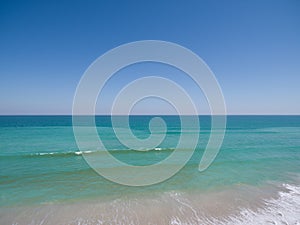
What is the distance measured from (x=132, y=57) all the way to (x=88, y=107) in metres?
2.71

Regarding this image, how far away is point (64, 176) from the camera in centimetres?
1011

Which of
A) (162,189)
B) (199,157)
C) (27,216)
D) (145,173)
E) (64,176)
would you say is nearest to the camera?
(27,216)

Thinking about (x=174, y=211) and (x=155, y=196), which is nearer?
Result: (x=174, y=211)

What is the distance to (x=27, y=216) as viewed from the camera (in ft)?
19.7

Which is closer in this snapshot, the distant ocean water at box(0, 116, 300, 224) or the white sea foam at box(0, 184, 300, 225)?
the white sea foam at box(0, 184, 300, 225)

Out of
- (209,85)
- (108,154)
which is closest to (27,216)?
(209,85)

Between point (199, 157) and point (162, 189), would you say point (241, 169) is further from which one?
point (162, 189)

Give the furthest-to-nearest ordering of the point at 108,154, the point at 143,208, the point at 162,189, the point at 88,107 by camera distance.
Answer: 1. the point at 108,154
2. the point at 162,189
3. the point at 88,107
4. the point at 143,208

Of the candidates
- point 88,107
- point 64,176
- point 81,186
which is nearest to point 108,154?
point 64,176

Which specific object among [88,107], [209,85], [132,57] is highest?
[132,57]

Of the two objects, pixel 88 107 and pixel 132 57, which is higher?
pixel 132 57

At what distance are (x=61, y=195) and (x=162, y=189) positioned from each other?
14.6 ft

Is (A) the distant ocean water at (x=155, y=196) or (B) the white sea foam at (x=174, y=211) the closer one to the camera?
(B) the white sea foam at (x=174, y=211)

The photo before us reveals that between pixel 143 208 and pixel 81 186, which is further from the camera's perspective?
pixel 81 186
